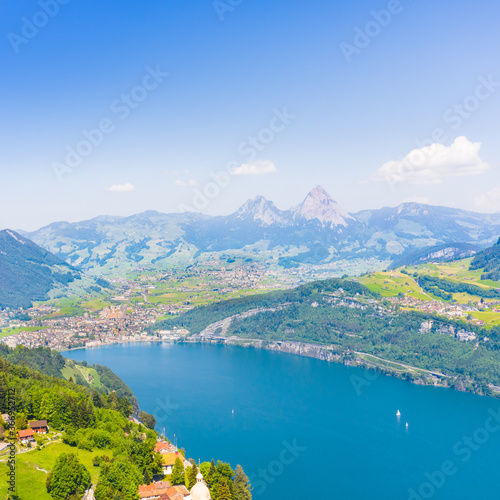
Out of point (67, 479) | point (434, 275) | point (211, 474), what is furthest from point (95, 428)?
point (434, 275)

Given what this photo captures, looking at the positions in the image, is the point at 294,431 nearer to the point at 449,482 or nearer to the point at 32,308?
the point at 449,482

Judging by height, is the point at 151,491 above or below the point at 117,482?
below

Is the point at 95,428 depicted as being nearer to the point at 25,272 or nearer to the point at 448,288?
the point at 448,288

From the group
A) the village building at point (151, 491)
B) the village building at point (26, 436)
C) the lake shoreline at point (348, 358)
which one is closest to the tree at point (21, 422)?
the village building at point (26, 436)

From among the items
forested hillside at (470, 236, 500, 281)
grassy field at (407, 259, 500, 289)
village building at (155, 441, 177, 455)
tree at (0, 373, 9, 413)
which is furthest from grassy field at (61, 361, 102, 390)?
forested hillside at (470, 236, 500, 281)

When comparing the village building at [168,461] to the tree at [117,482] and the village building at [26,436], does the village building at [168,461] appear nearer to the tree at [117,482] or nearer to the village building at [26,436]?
the tree at [117,482]
